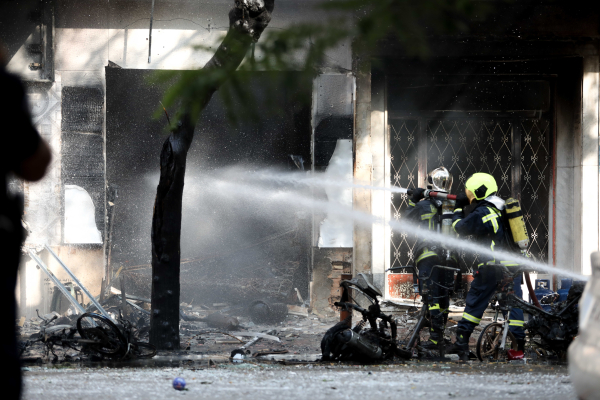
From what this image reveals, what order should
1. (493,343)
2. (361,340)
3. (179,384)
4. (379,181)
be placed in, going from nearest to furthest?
(179,384) → (361,340) → (493,343) → (379,181)

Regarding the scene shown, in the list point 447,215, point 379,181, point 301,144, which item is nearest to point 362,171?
point 379,181

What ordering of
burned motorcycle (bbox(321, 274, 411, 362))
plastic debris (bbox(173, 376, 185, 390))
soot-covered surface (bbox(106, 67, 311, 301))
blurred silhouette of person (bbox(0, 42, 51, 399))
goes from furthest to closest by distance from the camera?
soot-covered surface (bbox(106, 67, 311, 301)) → burned motorcycle (bbox(321, 274, 411, 362)) → plastic debris (bbox(173, 376, 185, 390)) → blurred silhouette of person (bbox(0, 42, 51, 399))

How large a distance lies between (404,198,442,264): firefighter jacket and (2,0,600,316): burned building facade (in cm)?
215

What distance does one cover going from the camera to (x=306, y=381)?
4.88 m

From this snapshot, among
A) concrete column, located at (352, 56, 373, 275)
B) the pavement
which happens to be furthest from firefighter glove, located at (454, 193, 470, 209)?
concrete column, located at (352, 56, 373, 275)

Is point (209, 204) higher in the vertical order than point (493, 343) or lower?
higher

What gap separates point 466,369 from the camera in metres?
5.61

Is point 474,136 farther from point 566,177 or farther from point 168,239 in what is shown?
point 168,239

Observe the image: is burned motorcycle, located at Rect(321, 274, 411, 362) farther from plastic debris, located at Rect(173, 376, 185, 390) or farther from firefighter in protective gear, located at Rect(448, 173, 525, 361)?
plastic debris, located at Rect(173, 376, 185, 390)

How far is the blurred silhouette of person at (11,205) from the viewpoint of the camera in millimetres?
2174

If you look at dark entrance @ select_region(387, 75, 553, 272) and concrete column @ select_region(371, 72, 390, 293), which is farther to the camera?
dark entrance @ select_region(387, 75, 553, 272)

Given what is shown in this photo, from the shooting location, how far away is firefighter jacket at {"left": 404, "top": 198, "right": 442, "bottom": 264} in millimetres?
6902

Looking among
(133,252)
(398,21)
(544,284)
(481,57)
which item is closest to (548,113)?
(481,57)

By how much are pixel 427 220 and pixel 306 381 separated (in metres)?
2.81
